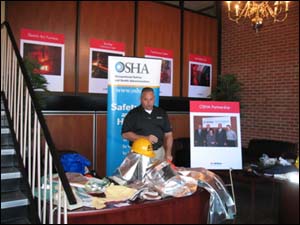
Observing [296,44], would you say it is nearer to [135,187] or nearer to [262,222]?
[262,222]

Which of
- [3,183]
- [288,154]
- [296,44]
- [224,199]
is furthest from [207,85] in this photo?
[3,183]

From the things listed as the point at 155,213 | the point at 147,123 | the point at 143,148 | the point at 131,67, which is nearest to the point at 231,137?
the point at 147,123

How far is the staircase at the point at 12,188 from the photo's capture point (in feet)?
8.34

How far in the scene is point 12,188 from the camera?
2.79m

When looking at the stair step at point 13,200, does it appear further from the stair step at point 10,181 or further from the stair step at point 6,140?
the stair step at point 6,140

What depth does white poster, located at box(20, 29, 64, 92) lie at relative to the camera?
4875mm

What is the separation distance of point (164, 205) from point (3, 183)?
1.36 meters

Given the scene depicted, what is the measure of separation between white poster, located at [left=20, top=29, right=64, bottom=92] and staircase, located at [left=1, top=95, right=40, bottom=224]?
6.18ft

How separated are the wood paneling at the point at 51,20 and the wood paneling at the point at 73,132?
18.9 inches

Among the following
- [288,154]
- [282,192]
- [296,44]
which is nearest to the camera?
[282,192]

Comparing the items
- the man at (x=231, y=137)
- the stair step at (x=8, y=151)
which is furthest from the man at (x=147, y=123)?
the stair step at (x=8, y=151)

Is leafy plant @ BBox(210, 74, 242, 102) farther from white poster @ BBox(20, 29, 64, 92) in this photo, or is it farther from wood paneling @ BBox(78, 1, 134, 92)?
white poster @ BBox(20, 29, 64, 92)

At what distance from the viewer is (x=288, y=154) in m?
4.82

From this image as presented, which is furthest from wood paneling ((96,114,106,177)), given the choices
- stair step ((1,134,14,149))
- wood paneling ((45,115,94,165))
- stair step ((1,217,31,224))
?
stair step ((1,217,31,224))
